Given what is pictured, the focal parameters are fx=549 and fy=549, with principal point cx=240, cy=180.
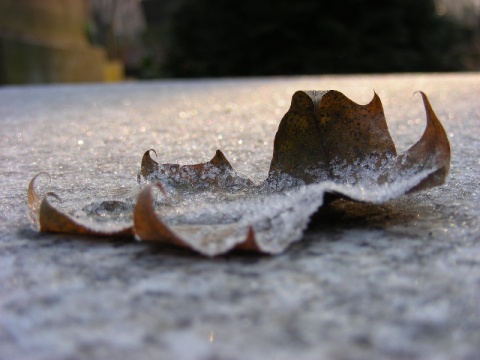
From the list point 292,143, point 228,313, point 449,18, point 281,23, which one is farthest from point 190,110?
point 449,18

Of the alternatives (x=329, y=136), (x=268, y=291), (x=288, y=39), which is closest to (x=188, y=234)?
(x=268, y=291)

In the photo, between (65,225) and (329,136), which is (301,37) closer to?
(329,136)

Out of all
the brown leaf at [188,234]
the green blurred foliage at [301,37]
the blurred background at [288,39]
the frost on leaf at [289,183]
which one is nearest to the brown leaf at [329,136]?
the frost on leaf at [289,183]

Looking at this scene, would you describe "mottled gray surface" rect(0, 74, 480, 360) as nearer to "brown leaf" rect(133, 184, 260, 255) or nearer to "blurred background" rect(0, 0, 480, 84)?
"brown leaf" rect(133, 184, 260, 255)

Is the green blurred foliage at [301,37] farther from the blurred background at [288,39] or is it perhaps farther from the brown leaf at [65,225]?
the brown leaf at [65,225]

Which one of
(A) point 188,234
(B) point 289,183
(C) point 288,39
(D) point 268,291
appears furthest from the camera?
(C) point 288,39

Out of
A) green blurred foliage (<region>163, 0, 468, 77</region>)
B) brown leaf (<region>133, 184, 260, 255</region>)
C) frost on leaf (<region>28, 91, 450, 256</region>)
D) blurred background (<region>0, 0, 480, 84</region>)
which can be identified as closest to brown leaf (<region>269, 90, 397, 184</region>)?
frost on leaf (<region>28, 91, 450, 256</region>)
